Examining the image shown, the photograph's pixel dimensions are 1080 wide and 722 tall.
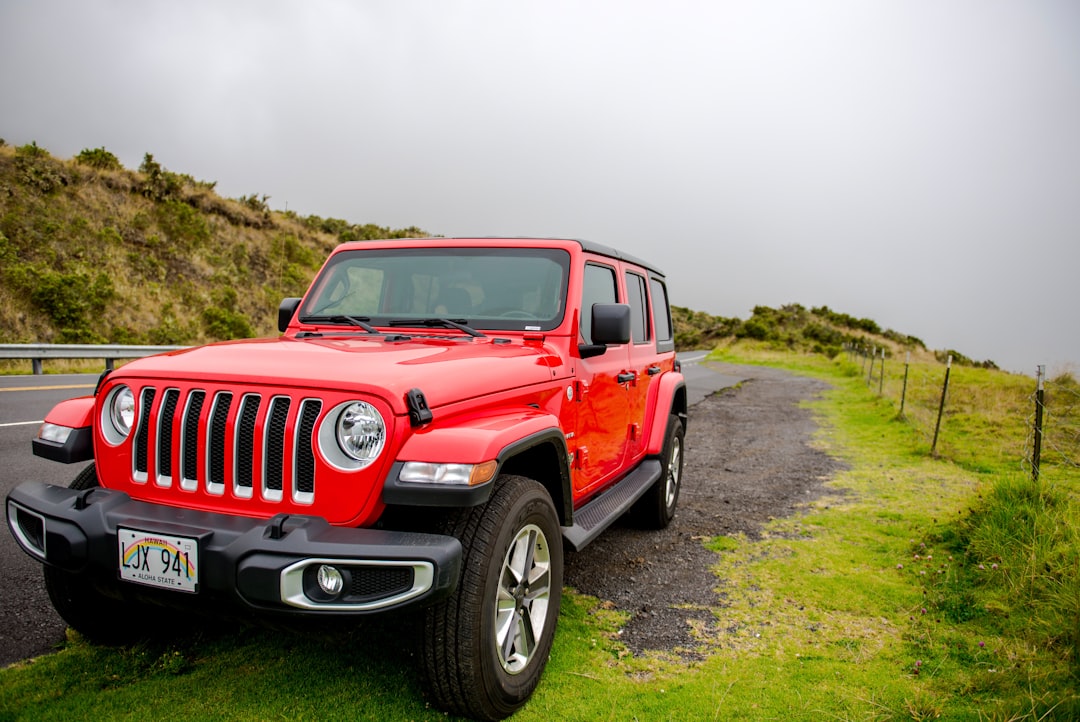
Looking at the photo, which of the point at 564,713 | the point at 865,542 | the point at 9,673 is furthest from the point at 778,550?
the point at 9,673

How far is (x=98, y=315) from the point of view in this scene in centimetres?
1878

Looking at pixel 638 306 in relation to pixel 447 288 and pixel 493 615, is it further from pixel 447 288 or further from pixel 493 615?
pixel 493 615

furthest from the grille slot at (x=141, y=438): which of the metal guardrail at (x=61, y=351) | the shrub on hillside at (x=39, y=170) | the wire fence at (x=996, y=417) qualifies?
the shrub on hillside at (x=39, y=170)

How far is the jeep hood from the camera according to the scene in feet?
8.36

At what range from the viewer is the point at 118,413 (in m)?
2.85

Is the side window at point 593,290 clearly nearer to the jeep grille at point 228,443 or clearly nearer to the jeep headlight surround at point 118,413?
the jeep grille at point 228,443

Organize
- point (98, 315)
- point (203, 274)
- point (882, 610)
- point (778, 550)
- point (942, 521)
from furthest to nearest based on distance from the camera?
point (203, 274)
point (98, 315)
point (942, 521)
point (778, 550)
point (882, 610)

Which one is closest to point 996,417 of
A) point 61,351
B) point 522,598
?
point 522,598

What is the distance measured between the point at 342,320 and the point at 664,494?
2.83 metres

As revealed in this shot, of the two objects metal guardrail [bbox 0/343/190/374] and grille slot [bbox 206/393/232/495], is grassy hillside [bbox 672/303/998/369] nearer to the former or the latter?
metal guardrail [bbox 0/343/190/374]

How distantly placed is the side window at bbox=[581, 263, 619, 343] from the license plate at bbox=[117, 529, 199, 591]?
219 cm

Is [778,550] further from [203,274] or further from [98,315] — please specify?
[203,274]

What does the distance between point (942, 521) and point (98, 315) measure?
65.3 ft

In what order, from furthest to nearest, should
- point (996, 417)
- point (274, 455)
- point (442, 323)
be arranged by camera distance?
1. point (996, 417)
2. point (442, 323)
3. point (274, 455)
